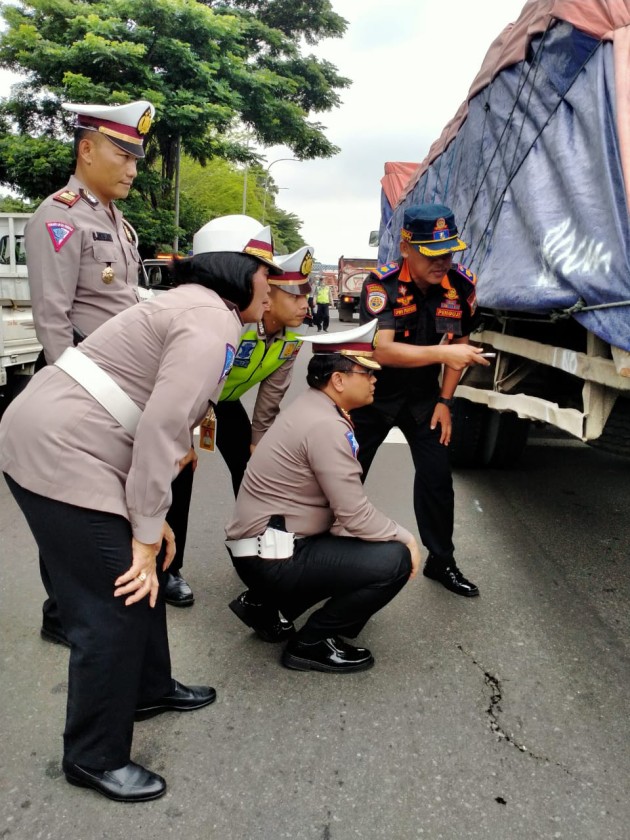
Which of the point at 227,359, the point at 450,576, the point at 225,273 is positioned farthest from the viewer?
the point at 450,576

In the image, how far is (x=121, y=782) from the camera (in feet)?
6.44

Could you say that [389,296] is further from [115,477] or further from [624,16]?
[115,477]

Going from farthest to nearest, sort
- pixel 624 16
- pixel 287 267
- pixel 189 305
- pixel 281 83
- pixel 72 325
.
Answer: pixel 281 83
pixel 624 16
pixel 287 267
pixel 72 325
pixel 189 305

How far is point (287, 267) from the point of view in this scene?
293 cm

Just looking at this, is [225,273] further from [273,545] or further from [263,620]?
[263,620]

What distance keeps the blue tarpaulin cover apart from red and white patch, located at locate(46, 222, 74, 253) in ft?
6.23

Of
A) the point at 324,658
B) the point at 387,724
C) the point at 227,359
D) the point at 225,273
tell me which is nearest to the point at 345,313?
the point at 324,658

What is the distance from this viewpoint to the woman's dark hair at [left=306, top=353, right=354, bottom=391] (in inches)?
102

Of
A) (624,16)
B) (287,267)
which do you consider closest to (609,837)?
(287,267)

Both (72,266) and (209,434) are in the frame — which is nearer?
(72,266)

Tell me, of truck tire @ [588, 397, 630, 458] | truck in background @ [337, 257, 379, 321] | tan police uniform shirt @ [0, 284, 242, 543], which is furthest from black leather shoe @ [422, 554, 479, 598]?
truck in background @ [337, 257, 379, 321]

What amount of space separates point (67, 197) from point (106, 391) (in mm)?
1178

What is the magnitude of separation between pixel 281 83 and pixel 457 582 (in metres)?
25.2

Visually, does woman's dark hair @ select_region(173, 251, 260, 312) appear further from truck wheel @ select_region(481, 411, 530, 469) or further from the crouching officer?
truck wheel @ select_region(481, 411, 530, 469)
